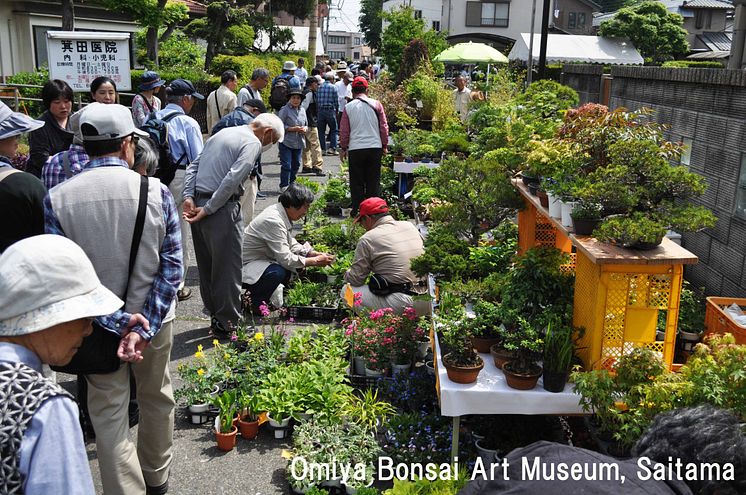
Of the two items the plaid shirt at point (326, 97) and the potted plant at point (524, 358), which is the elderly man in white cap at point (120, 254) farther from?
the plaid shirt at point (326, 97)

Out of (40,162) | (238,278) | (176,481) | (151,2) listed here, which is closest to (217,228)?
(238,278)

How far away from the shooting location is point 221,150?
19.0ft

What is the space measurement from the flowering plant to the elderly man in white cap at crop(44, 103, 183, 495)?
1.87m

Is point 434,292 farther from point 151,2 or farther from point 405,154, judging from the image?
point 151,2

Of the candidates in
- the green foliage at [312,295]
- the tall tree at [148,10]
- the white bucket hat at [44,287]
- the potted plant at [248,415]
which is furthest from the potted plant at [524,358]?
the tall tree at [148,10]

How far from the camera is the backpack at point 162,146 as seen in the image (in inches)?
260

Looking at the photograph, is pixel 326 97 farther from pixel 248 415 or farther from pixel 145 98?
pixel 248 415

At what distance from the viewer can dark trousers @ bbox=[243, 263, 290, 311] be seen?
6.30m

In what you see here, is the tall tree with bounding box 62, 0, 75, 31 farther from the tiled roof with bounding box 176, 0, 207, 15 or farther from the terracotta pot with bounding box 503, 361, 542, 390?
the terracotta pot with bounding box 503, 361, 542, 390

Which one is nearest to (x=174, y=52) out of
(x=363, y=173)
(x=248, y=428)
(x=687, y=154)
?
(x=363, y=173)

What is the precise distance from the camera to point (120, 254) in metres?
3.38

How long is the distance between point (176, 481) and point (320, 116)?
11.6 metres

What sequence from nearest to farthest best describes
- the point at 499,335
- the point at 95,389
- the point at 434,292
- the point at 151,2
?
the point at 95,389, the point at 499,335, the point at 434,292, the point at 151,2

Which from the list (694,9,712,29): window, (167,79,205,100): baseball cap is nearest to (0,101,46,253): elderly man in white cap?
(167,79,205,100): baseball cap
